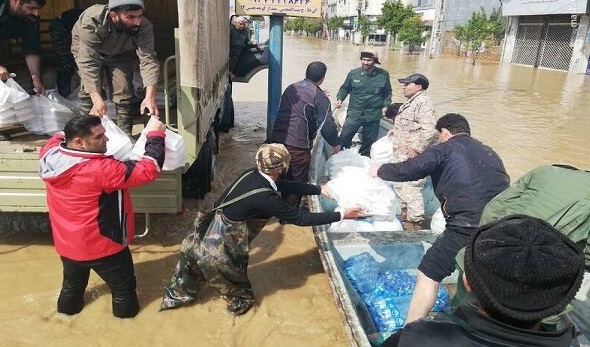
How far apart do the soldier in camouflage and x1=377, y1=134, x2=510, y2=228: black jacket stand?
1.50 m

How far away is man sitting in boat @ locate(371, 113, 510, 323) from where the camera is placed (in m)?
2.78

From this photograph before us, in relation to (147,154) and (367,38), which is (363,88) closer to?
(147,154)

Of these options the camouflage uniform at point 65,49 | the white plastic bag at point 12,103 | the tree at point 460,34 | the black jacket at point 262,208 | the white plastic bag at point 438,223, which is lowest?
the white plastic bag at point 438,223

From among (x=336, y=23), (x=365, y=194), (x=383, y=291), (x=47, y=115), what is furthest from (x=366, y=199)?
(x=336, y=23)

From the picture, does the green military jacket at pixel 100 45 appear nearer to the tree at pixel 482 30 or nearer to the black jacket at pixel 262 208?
the black jacket at pixel 262 208

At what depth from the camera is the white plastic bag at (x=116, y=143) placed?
3113 millimetres

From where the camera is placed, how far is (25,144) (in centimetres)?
362

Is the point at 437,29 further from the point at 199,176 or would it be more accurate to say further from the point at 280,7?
the point at 199,176

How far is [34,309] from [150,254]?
41.8 inches

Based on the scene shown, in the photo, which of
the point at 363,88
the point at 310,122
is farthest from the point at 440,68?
the point at 310,122

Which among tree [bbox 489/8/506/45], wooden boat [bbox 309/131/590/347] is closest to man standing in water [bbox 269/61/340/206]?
wooden boat [bbox 309/131/590/347]

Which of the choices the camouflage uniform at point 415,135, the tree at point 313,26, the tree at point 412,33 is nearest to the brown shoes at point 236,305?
the camouflage uniform at point 415,135

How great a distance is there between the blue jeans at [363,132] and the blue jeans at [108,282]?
4.03 m

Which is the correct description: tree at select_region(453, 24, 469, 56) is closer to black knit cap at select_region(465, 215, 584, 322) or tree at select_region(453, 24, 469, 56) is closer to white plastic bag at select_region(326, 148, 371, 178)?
white plastic bag at select_region(326, 148, 371, 178)
